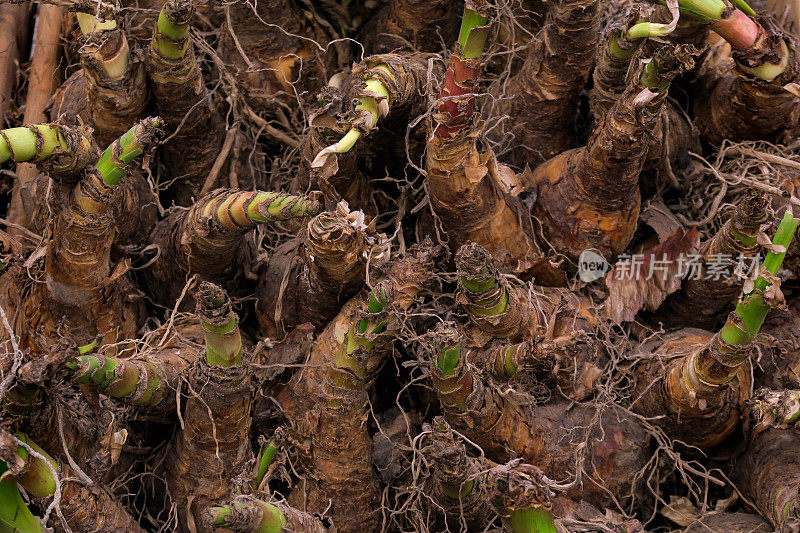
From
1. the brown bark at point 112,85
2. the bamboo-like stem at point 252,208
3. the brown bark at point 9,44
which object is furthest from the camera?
the brown bark at point 9,44

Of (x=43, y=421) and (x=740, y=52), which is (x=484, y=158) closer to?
(x=740, y=52)

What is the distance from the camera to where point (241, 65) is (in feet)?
4.71

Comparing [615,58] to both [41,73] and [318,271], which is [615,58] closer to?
[318,271]

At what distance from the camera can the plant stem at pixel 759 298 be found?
98 centimetres

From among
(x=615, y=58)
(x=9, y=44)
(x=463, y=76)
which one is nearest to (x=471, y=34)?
(x=463, y=76)

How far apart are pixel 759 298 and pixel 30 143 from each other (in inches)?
37.0

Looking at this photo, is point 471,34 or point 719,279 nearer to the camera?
point 471,34

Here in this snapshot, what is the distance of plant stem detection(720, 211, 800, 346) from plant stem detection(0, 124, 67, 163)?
35.7 inches

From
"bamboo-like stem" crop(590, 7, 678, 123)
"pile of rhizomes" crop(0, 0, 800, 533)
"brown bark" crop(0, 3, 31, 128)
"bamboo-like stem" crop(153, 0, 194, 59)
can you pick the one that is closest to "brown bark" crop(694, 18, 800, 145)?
"pile of rhizomes" crop(0, 0, 800, 533)

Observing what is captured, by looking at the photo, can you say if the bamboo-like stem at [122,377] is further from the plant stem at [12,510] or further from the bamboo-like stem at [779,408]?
the bamboo-like stem at [779,408]

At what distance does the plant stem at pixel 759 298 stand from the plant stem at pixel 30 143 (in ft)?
2.97

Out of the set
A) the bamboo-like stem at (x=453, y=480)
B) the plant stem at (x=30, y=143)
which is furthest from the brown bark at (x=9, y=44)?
the bamboo-like stem at (x=453, y=480)

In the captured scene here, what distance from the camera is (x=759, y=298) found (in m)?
0.98

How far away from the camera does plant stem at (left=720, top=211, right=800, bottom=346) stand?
3.23 feet
